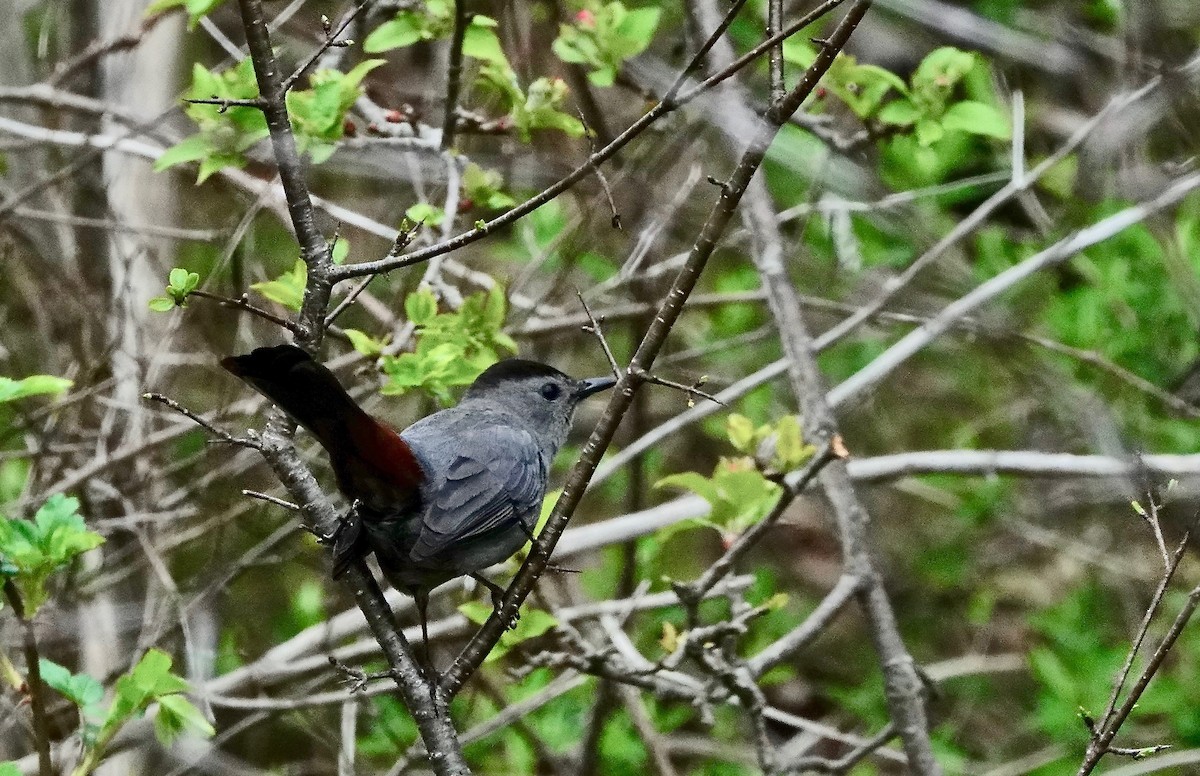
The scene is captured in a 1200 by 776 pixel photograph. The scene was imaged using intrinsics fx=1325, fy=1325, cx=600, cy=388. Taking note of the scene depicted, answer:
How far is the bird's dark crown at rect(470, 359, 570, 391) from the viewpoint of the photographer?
3.57 meters

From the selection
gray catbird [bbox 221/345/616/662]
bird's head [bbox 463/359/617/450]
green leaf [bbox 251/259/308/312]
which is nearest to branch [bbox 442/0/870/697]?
gray catbird [bbox 221/345/616/662]

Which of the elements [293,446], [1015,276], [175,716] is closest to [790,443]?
[293,446]

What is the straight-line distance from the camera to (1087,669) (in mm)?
4730

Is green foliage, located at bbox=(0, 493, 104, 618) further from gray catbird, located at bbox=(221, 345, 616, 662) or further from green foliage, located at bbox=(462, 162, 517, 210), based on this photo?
green foliage, located at bbox=(462, 162, 517, 210)

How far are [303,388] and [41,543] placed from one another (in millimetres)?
→ 584

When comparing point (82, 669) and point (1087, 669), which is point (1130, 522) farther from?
point (82, 669)

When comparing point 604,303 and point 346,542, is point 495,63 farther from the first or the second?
point 604,303

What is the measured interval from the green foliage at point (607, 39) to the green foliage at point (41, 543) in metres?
1.79

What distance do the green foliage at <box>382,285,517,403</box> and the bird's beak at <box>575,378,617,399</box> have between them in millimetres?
370

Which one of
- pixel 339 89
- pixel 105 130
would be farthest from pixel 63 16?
pixel 339 89

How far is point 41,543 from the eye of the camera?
96.0 inches

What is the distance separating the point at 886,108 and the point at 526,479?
1.47 metres

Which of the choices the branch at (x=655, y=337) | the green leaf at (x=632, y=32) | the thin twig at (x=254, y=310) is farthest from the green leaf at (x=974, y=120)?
the thin twig at (x=254, y=310)

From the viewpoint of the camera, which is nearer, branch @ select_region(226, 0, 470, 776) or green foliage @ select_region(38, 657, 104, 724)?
branch @ select_region(226, 0, 470, 776)
